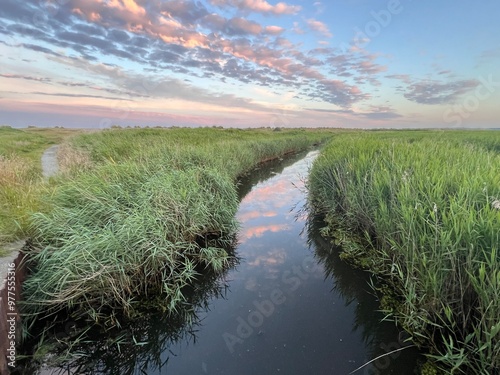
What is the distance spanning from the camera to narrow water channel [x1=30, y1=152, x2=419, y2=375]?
9.69 feet

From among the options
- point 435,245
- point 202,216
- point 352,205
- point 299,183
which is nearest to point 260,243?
point 202,216

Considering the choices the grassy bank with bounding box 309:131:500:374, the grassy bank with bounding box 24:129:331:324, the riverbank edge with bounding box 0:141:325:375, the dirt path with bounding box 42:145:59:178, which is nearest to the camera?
the grassy bank with bounding box 309:131:500:374

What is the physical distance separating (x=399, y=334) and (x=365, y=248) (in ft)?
6.54

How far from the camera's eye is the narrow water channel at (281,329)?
2.95 meters

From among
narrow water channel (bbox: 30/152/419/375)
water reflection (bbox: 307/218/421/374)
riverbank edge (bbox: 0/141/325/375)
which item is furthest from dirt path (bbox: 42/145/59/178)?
water reflection (bbox: 307/218/421/374)

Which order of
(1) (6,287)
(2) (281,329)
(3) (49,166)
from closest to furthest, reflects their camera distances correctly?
(1) (6,287), (2) (281,329), (3) (49,166)

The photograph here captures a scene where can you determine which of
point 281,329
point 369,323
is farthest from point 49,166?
point 369,323

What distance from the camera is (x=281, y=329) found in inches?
139

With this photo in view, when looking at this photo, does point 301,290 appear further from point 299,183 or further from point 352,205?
point 299,183

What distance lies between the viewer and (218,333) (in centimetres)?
352
